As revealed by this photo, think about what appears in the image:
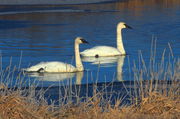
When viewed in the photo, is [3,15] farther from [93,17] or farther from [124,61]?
[124,61]

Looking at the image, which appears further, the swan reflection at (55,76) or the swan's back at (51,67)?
the swan's back at (51,67)

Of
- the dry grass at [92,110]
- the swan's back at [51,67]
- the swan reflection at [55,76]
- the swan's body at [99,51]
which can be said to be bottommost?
the dry grass at [92,110]

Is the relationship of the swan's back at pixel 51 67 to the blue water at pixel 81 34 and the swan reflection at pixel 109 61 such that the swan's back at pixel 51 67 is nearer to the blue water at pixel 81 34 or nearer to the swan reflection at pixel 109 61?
the blue water at pixel 81 34

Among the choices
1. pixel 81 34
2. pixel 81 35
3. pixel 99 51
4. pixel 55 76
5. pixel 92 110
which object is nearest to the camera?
pixel 92 110

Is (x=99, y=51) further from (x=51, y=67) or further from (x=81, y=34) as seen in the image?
(x=81, y=34)

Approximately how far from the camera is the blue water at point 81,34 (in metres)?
12.9

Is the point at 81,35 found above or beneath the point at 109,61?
above

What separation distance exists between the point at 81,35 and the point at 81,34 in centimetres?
44

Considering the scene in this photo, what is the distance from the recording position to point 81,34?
21500 mm

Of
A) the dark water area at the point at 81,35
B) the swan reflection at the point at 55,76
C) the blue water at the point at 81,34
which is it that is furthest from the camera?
the blue water at the point at 81,34

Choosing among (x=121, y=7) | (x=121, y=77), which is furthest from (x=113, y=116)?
(x=121, y=7)

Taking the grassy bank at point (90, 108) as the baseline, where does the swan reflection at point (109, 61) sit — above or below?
above

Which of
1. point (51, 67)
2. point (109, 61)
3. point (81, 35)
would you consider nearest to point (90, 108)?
point (51, 67)

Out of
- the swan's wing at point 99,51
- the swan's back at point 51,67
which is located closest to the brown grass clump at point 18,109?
the swan's back at point 51,67
